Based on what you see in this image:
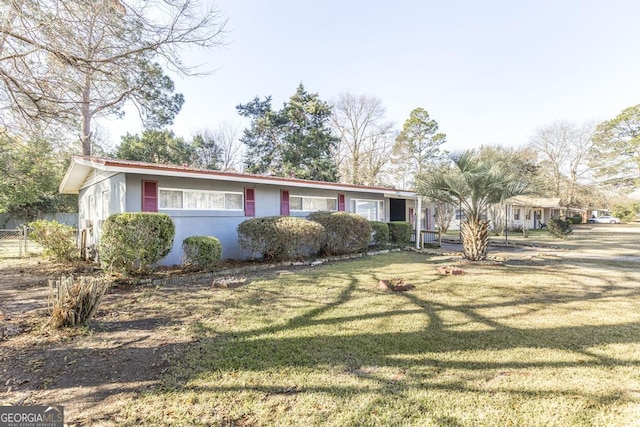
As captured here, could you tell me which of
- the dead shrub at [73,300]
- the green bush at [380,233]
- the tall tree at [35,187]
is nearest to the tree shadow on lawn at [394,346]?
the dead shrub at [73,300]

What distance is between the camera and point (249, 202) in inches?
385

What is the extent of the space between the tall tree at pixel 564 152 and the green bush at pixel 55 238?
39.8 m

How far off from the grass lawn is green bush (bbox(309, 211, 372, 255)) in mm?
4382

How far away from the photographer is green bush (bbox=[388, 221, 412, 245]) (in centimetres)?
1400

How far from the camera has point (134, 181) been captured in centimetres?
775

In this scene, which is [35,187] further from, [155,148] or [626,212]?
[626,212]

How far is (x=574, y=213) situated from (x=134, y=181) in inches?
2358

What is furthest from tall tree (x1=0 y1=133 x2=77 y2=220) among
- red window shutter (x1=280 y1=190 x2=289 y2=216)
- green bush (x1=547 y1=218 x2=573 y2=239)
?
green bush (x1=547 y1=218 x2=573 y2=239)

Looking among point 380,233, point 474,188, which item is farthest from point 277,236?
point 474,188

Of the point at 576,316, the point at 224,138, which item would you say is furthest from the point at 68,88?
the point at 224,138

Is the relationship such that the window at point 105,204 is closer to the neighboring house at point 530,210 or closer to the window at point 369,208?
the window at point 369,208

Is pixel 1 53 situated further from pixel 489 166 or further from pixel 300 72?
pixel 300 72

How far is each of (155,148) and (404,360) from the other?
26.7 m

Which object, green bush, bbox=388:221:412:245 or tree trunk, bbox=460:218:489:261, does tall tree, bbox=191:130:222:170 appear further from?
tree trunk, bbox=460:218:489:261
